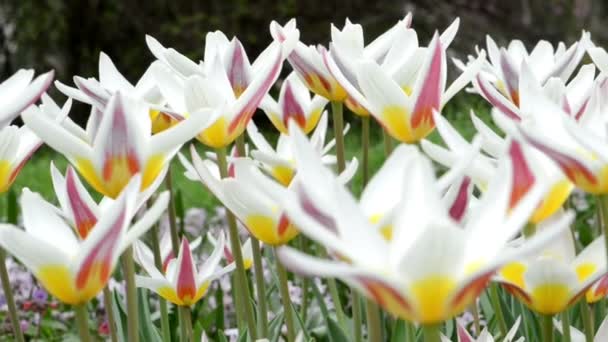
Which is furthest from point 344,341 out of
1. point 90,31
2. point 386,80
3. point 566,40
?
point 90,31

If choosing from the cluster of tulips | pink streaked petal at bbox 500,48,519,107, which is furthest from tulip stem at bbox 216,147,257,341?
pink streaked petal at bbox 500,48,519,107

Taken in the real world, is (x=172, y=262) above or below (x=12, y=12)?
below

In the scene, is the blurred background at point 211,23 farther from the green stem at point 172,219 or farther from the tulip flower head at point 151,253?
the green stem at point 172,219

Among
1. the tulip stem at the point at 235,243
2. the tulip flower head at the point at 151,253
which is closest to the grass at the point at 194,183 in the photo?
the tulip flower head at the point at 151,253

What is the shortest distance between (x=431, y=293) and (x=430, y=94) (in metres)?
0.55

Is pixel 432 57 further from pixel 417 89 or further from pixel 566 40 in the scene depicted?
pixel 566 40

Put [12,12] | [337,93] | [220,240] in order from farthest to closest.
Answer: [12,12] < [220,240] < [337,93]

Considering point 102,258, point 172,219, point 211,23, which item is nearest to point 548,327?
point 102,258

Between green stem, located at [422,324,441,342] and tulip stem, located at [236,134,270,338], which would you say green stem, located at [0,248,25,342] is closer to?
tulip stem, located at [236,134,270,338]

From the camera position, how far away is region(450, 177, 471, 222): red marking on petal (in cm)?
114

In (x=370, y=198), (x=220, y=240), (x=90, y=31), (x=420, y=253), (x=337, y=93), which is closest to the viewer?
(x=420, y=253)

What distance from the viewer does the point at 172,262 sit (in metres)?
1.72

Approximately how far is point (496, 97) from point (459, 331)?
0.30 metres

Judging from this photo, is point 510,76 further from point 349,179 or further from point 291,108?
point 349,179
